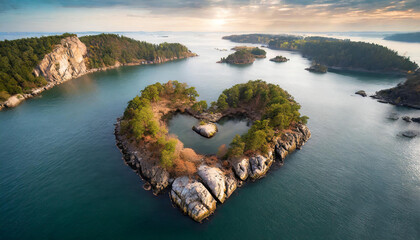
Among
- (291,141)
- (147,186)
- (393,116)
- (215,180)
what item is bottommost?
(147,186)

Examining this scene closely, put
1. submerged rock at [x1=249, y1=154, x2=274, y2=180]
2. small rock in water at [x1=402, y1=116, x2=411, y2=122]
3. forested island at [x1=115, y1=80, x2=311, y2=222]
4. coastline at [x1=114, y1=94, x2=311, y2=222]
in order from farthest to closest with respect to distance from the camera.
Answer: small rock in water at [x1=402, y1=116, x2=411, y2=122] < submerged rock at [x1=249, y1=154, x2=274, y2=180] < forested island at [x1=115, y1=80, x2=311, y2=222] < coastline at [x1=114, y1=94, x2=311, y2=222]

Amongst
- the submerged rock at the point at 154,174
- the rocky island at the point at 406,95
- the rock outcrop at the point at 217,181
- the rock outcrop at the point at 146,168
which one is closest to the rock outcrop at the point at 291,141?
the rock outcrop at the point at 217,181

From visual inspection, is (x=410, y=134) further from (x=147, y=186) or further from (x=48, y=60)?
(x=48, y=60)

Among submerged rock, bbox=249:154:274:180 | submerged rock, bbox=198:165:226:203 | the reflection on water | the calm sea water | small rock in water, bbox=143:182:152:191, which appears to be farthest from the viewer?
the reflection on water

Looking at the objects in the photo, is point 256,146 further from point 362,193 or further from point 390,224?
point 390,224

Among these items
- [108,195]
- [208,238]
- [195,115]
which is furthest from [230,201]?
[195,115]

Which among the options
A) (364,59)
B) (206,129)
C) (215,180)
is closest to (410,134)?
(206,129)

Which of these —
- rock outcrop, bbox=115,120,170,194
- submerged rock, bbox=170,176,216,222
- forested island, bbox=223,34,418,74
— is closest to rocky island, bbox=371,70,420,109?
forested island, bbox=223,34,418,74

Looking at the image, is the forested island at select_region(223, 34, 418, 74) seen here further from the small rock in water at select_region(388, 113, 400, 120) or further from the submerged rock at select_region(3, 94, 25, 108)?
the submerged rock at select_region(3, 94, 25, 108)
